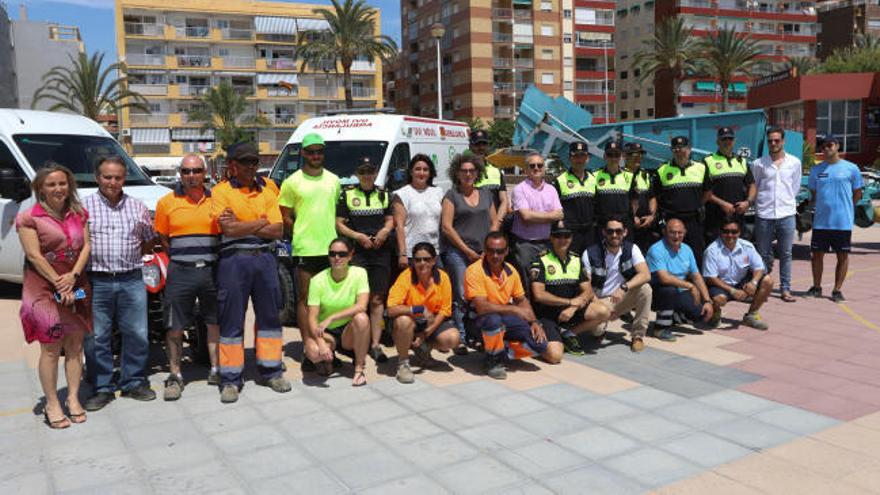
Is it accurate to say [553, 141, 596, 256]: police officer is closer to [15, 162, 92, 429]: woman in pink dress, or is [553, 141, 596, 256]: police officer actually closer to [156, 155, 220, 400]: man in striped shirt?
[156, 155, 220, 400]: man in striped shirt

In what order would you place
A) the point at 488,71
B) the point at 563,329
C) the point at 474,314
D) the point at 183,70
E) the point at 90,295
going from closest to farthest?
the point at 90,295
the point at 474,314
the point at 563,329
the point at 183,70
the point at 488,71

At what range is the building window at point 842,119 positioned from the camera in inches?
1588

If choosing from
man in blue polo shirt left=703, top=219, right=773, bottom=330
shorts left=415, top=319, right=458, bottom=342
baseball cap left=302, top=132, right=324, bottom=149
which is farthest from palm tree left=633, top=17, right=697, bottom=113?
baseball cap left=302, top=132, right=324, bottom=149

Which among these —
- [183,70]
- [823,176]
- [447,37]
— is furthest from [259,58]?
[823,176]

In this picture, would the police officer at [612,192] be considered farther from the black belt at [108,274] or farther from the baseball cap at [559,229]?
the black belt at [108,274]

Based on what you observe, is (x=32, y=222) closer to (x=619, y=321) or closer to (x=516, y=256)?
(x=516, y=256)

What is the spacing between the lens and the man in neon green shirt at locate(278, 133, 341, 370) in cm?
589

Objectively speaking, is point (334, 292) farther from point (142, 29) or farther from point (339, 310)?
point (142, 29)

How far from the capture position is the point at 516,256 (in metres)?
7.01

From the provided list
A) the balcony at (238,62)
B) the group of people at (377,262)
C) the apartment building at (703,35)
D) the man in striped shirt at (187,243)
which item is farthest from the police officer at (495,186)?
the apartment building at (703,35)

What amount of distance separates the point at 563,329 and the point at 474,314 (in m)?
1.07

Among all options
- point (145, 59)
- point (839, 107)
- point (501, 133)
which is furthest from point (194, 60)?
point (839, 107)

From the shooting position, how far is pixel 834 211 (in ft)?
29.1

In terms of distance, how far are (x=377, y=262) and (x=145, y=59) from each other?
57736 mm
